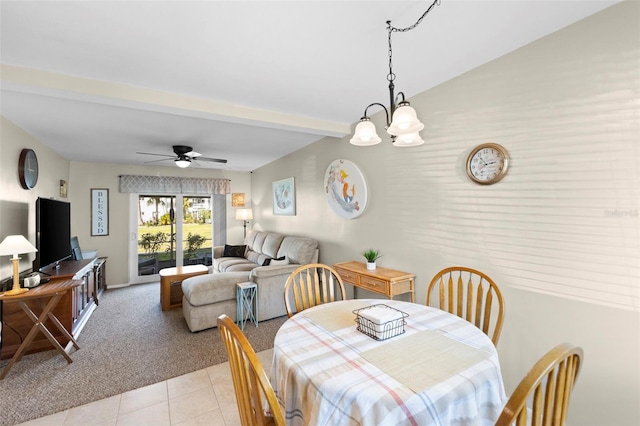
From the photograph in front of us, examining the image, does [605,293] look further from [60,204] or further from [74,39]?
[60,204]

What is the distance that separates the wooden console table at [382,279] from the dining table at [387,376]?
1047 mm

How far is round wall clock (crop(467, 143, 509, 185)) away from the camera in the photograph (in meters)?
2.04

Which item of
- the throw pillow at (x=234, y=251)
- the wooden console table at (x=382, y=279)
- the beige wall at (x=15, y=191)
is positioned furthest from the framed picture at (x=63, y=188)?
the wooden console table at (x=382, y=279)

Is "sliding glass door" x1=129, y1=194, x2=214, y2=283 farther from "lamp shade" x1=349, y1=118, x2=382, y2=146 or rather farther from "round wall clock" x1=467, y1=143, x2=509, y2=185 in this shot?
"round wall clock" x1=467, y1=143, x2=509, y2=185

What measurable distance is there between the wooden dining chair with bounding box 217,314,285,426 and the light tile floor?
1.15 metres

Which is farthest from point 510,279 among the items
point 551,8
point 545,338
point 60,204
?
point 60,204

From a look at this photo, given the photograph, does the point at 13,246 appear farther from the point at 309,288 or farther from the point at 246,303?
the point at 309,288

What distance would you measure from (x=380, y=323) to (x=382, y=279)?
4.28 ft

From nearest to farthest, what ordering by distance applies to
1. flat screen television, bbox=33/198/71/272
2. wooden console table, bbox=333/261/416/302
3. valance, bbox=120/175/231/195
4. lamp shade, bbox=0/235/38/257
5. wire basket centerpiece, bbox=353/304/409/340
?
1. wire basket centerpiece, bbox=353/304/409/340
2. lamp shade, bbox=0/235/38/257
3. wooden console table, bbox=333/261/416/302
4. flat screen television, bbox=33/198/71/272
5. valance, bbox=120/175/231/195

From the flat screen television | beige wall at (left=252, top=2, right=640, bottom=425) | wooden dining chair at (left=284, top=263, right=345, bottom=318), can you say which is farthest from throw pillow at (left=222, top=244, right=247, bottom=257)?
beige wall at (left=252, top=2, right=640, bottom=425)

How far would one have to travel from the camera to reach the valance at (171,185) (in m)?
5.60

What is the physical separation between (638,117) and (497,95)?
79 cm

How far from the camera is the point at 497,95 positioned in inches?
82.2

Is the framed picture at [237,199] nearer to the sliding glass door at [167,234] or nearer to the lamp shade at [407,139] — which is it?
the sliding glass door at [167,234]
